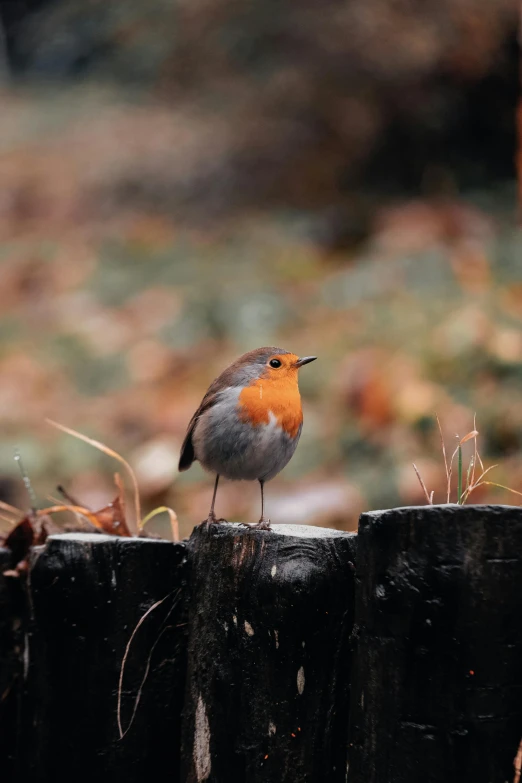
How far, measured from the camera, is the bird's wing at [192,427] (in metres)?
2.39

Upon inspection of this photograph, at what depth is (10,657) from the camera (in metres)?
2.06

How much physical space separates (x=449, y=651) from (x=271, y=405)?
1.03 m

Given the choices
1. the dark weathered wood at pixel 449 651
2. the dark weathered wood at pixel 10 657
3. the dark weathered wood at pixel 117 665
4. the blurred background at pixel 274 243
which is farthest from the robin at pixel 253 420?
the blurred background at pixel 274 243

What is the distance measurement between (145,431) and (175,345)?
1010mm

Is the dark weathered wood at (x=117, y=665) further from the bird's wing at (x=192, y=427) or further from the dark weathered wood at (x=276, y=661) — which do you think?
the bird's wing at (x=192, y=427)

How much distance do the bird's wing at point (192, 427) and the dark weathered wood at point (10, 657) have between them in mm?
619

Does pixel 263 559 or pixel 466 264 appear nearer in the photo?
pixel 263 559

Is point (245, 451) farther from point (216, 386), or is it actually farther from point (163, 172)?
point (163, 172)

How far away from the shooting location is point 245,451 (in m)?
2.25

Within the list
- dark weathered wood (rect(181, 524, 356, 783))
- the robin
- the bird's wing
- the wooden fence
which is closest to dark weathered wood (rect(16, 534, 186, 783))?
the wooden fence

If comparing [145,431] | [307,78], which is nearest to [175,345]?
[145,431]

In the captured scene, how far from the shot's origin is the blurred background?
471cm

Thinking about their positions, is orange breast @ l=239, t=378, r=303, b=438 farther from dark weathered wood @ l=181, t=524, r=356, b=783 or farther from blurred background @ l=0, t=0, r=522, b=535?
blurred background @ l=0, t=0, r=522, b=535

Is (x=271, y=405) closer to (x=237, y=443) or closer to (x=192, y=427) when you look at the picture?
(x=237, y=443)
